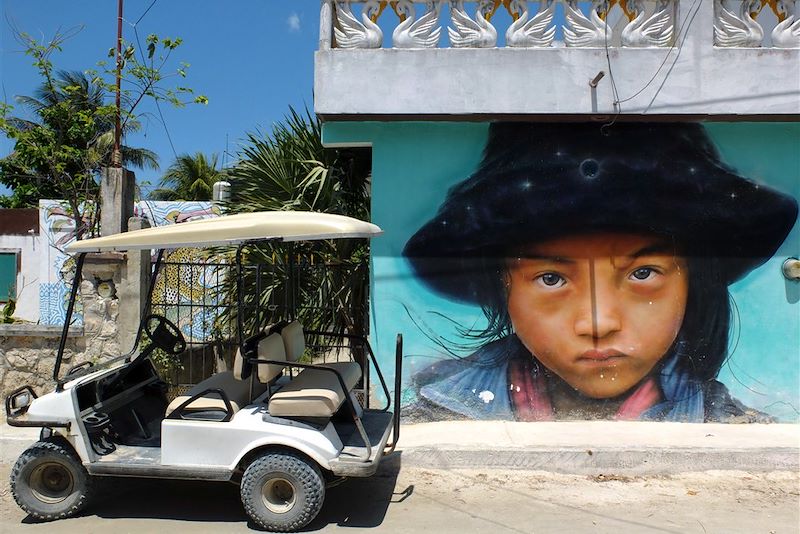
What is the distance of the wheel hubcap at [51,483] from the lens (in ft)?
14.9

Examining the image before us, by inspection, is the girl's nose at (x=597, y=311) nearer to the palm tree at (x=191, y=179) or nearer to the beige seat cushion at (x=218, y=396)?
the beige seat cushion at (x=218, y=396)

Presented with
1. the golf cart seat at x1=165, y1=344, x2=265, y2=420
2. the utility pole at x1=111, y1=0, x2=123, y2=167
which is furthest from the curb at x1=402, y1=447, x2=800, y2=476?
the utility pole at x1=111, y1=0, x2=123, y2=167

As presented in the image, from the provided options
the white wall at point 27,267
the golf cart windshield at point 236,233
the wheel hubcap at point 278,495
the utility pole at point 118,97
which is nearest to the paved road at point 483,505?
the wheel hubcap at point 278,495

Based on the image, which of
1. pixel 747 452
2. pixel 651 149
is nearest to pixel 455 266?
pixel 651 149

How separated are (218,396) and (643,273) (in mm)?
4489

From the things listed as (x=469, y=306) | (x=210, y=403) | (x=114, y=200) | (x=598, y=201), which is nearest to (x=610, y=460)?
(x=469, y=306)

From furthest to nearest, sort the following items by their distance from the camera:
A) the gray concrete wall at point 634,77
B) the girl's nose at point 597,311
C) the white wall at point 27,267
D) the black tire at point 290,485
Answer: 1. the white wall at point 27,267
2. the girl's nose at point 597,311
3. the gray concrete wall at point 634,77
4. the black tire at point 290,485

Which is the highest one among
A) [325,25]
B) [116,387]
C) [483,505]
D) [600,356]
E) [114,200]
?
[325,25]

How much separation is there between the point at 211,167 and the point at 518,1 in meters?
21.4

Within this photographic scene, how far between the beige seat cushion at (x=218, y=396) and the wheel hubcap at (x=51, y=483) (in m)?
0.87

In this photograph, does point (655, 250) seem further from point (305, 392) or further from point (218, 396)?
point (218, 396)

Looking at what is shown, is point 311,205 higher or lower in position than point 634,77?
lower

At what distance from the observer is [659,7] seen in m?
6.62

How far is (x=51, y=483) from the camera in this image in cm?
460
